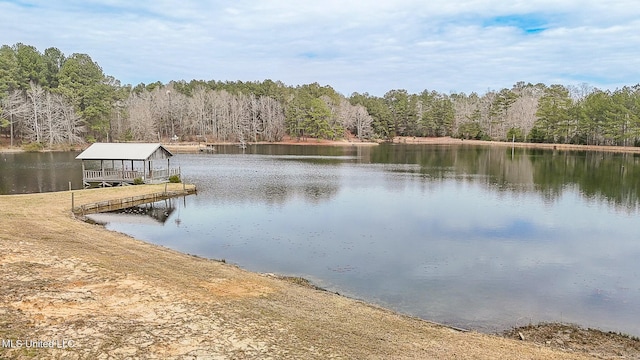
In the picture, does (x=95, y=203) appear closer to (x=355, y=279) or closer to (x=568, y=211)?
(x=355, y=279)

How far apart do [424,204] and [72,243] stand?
68.9 ft

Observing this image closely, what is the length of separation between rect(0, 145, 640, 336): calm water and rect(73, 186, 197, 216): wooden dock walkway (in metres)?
1.36

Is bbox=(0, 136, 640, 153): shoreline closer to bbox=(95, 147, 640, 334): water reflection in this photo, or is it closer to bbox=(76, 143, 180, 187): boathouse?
bbox=(76, 143, 180, 187): boathouse

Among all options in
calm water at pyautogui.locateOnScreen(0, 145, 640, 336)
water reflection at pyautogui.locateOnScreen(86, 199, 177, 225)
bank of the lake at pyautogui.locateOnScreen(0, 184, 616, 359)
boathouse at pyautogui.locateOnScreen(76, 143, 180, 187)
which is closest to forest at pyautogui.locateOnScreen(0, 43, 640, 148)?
boathouse at pyautogui.locateOnScreen(76, 143, 180, 187)

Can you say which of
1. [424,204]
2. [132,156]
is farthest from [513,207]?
[132,156]

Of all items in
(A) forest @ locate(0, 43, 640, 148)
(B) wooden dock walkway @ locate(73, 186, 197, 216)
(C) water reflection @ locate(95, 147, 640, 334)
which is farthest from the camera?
(A) forest @ locate(0, 43, 640, 148)

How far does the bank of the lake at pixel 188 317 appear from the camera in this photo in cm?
805

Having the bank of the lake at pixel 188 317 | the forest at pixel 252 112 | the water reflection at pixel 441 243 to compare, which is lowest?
the water reflection at pixel 441 243

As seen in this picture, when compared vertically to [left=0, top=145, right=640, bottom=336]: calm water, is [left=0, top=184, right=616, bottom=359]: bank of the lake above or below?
above

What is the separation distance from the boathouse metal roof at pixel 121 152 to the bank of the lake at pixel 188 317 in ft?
65.5

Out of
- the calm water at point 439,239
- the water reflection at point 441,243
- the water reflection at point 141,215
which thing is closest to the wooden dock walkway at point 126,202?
the water reflection at point 141,215

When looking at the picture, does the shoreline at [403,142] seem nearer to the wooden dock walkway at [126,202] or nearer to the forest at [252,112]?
the forest at [252,112]

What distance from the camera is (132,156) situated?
33531 millimetres

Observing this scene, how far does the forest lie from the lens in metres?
74.1
